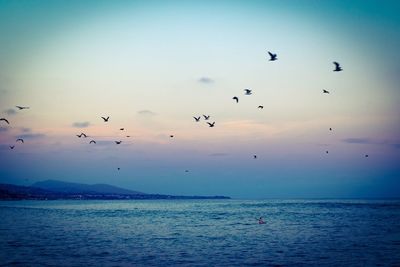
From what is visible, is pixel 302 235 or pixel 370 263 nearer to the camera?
pixel 370 263

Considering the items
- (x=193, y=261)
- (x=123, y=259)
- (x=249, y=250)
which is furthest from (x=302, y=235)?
(x=123, y=259)

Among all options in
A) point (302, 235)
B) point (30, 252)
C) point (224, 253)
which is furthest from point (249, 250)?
point (30, 252)

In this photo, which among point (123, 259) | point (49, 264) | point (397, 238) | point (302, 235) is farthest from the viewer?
point (302, 235)

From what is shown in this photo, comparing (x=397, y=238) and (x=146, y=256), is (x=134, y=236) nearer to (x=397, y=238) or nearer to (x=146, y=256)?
(x=146, y=256)

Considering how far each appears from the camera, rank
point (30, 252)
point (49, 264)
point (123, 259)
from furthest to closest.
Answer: point (30, 252) < point (123, 259) < point (49, 264)

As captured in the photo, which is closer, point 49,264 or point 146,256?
point 49,264

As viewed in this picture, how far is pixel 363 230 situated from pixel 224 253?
2599 centimetres

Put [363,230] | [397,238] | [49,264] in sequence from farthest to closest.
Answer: [363,230] < [397,238] < [49,264]

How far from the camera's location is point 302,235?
146 feet

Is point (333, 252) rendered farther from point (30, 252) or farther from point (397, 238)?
point (30, 252)

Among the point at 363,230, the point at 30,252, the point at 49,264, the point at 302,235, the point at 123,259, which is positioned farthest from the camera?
the point at 363,230

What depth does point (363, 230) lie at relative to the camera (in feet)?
163

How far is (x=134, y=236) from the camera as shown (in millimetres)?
43469

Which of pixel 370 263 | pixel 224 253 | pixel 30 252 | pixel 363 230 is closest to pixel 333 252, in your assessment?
pixel 370 263
